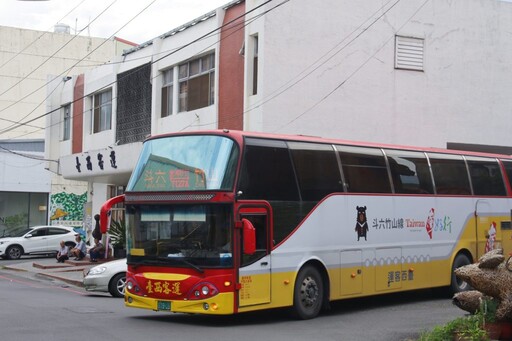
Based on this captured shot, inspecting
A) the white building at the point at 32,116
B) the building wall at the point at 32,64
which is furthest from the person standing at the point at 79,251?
the building wall at the point at 32,64

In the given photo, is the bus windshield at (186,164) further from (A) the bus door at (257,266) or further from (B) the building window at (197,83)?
(B) the building window at (197,83)

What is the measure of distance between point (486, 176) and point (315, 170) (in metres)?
6.30

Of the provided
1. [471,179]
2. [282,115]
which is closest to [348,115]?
[282,115]

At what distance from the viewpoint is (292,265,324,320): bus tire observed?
14.2 metres

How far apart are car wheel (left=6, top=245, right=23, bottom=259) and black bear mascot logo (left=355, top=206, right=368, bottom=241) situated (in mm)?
26198

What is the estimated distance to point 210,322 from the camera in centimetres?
1384

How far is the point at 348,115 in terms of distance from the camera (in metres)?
24.8

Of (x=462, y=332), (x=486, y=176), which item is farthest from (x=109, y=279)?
(x=462, y=332)

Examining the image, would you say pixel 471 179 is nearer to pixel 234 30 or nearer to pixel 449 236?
pixel 449 236

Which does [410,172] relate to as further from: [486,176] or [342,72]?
[342,72]

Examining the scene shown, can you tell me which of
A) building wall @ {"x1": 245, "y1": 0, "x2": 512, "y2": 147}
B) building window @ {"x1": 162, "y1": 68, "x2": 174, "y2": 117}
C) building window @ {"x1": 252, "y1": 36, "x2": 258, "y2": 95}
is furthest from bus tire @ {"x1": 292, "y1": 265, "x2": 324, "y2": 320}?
building window @ {"x1": 162, "y1": 68, "x2": 174, "y2": 117}

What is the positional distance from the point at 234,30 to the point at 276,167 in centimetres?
1207

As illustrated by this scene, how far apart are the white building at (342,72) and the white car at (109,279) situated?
635 centimetres

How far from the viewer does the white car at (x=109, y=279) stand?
63.6ft
